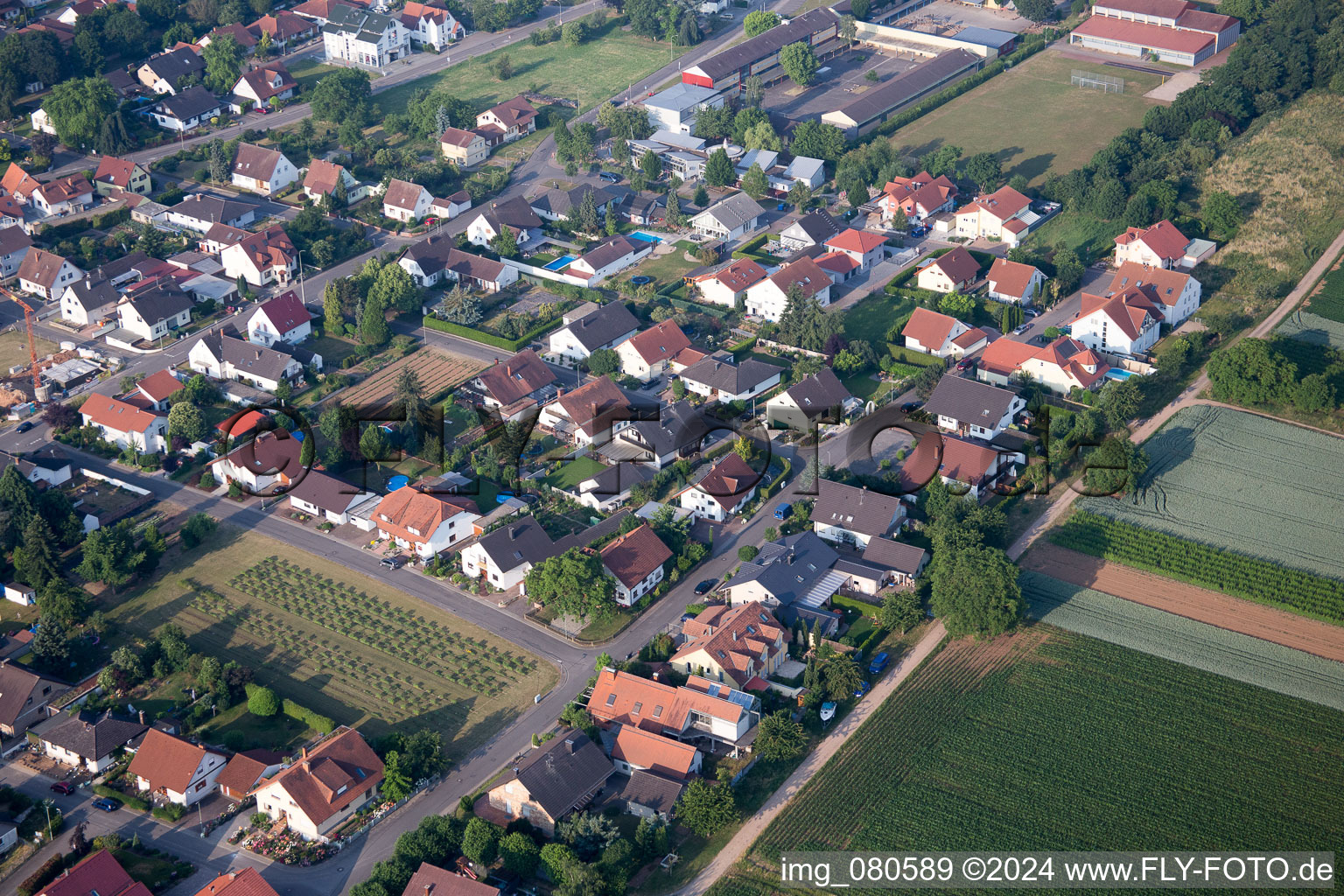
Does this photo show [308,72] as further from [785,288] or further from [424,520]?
[424,520]

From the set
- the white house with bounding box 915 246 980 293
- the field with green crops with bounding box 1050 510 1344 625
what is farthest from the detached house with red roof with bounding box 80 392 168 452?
the white house with bounding box 915 246 980 293

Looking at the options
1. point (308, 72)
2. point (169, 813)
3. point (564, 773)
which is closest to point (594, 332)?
point (564, 773)

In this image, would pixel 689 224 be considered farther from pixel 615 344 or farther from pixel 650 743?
pixel 650 743

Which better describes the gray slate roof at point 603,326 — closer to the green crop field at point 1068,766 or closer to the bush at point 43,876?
the green crop field at point 1068,766

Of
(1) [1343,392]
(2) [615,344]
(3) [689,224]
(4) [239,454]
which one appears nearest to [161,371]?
(4) [239,454]

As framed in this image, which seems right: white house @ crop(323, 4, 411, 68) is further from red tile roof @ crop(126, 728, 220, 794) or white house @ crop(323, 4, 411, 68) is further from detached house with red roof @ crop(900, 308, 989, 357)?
red tile roof @ crop(126, 728, 220, 794)

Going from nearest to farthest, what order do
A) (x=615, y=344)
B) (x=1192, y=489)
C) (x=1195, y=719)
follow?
1. (x=1195, y=719)
2. (x=1192, y=489)
3. (x=615, y=344)
